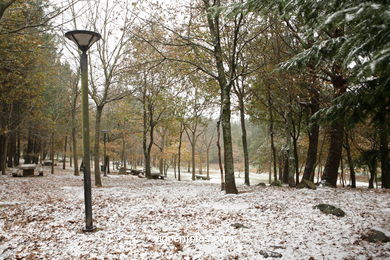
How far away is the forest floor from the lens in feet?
14.2

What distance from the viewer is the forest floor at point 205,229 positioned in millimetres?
4316

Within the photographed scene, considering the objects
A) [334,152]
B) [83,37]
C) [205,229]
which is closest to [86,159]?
[83,37]

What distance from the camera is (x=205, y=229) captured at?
545 centimetres

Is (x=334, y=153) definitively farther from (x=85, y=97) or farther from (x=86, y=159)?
(x=85, y=97)

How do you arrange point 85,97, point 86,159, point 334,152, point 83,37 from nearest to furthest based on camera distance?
point 83,37 → point 86,159 → point 85,97 → point 334,152

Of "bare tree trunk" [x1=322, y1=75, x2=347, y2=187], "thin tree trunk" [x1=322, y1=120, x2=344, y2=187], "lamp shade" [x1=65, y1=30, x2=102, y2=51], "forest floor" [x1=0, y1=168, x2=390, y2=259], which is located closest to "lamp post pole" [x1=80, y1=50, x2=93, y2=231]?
"lamp shade" [x1=65, y1=30, x2=102, y2=51]

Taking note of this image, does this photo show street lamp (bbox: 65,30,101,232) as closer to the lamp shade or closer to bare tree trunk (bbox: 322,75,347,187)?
the lamp shade

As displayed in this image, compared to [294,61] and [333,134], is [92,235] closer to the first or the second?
[294,61]

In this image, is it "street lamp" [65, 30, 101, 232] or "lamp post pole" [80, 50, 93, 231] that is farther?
"lamp post pole" [80, 50, 93, 231]

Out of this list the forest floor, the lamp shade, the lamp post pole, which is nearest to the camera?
the forest floor

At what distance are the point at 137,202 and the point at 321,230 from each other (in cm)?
595

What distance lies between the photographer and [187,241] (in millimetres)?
4879

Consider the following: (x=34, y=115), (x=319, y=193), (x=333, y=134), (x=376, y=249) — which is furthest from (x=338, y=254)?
(x=34, y=115)

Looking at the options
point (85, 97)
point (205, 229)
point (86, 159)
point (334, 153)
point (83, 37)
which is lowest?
point (205, 229)
